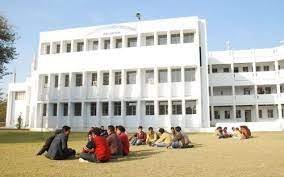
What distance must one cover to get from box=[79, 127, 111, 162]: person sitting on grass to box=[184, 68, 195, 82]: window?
91.3ft

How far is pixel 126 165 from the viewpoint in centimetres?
956

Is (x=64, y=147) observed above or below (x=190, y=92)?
below

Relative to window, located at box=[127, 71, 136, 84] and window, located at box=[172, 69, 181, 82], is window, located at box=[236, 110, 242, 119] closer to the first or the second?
window, located at box=[172, 69, 181, 82]

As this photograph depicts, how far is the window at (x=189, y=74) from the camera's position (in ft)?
121

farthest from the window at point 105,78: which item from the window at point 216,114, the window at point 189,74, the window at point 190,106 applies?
the window at point 216,114

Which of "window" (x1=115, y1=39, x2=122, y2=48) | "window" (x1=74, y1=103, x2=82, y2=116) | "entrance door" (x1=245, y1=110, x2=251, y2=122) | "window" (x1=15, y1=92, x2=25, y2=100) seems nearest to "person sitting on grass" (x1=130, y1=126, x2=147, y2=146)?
"window" (x1=74, y1=103, x2=82, y2=116)

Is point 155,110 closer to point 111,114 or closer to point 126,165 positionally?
point 111,114

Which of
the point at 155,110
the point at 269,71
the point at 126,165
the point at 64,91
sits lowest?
the point at 126,165

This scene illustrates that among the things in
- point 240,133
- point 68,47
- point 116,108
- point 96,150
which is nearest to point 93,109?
point 116,108

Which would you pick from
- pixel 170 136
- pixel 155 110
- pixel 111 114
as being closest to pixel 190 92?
pixel 155 110

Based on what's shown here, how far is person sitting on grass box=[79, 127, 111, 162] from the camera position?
988 centimetres

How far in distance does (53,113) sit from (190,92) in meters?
18.2

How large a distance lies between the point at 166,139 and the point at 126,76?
23.3 meters

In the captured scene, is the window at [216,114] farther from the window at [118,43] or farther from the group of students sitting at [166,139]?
the group of students sitting at [166,139]
